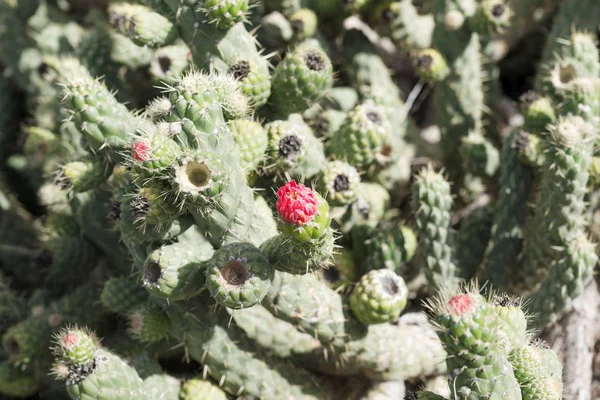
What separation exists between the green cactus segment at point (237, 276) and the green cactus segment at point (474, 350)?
71 cm

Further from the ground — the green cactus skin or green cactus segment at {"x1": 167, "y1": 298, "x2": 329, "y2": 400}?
the green cactus skin

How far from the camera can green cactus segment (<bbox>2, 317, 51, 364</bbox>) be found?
10.8 feet

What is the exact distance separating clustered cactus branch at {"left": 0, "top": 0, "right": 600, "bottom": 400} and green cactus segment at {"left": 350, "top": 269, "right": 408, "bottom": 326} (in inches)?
0.5

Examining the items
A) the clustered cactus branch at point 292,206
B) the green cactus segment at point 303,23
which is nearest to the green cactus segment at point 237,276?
the clustered cactus branch at point 292,206

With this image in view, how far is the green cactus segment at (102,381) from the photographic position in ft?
8.65

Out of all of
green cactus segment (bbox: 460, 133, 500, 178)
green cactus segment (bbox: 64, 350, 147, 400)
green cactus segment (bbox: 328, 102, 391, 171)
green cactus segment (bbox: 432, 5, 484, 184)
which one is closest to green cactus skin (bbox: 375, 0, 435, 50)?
green cactus segment (bbox: 432, 5, 484, 184)

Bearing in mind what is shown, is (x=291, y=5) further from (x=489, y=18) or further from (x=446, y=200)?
(x=446, y=200)

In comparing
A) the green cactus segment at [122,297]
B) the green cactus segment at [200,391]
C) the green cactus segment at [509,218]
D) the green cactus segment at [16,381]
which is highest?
the green cactus segment at [509,218]

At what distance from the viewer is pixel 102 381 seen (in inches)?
104

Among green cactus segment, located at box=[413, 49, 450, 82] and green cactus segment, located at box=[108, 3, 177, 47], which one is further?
green cactus segment, located at box=[413, 49, 450, 82]

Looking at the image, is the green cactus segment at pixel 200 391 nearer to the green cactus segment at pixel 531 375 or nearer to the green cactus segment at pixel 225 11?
the green cactus segment at pixel 531 375

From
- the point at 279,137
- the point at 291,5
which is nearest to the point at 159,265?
the point at 279,137

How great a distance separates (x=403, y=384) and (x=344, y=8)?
2.36 meters

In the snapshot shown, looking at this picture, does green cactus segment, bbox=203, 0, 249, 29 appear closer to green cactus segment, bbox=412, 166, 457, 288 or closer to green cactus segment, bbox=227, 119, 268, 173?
green cactus segment, bbox=227, 119, 268, 173
